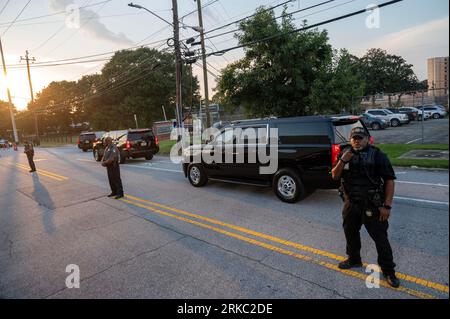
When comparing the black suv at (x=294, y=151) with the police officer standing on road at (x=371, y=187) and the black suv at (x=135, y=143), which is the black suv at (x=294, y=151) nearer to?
the police officer standing on road at (x=371, y=187)

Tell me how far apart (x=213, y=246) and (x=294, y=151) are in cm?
295

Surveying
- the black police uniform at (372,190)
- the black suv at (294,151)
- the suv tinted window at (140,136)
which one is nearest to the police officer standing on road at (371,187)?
the black police uniform at (372,190)

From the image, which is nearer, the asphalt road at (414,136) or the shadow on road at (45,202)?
the shadow on road at (45,202)

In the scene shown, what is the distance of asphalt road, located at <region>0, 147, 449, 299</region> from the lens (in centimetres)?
336

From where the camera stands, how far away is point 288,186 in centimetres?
649

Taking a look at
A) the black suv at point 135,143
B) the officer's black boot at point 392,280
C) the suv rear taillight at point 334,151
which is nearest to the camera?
the officer's black boot at point 392,280

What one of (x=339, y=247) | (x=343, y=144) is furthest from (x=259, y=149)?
(x=339, y=247)

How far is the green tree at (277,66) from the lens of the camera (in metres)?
13.4

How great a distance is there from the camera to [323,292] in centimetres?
314

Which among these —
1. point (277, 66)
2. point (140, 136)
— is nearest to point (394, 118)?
point (277, 66)

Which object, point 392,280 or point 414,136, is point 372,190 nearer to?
point 392,280

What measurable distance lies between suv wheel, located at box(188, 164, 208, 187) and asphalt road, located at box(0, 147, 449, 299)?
0.66m

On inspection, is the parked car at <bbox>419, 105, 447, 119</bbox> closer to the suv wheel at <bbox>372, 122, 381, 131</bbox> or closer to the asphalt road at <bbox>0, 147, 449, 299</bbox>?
the suv wheel at <bbox>372, 122, 381, 131</bbox>

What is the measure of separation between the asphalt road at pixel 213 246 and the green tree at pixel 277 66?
7352mm
